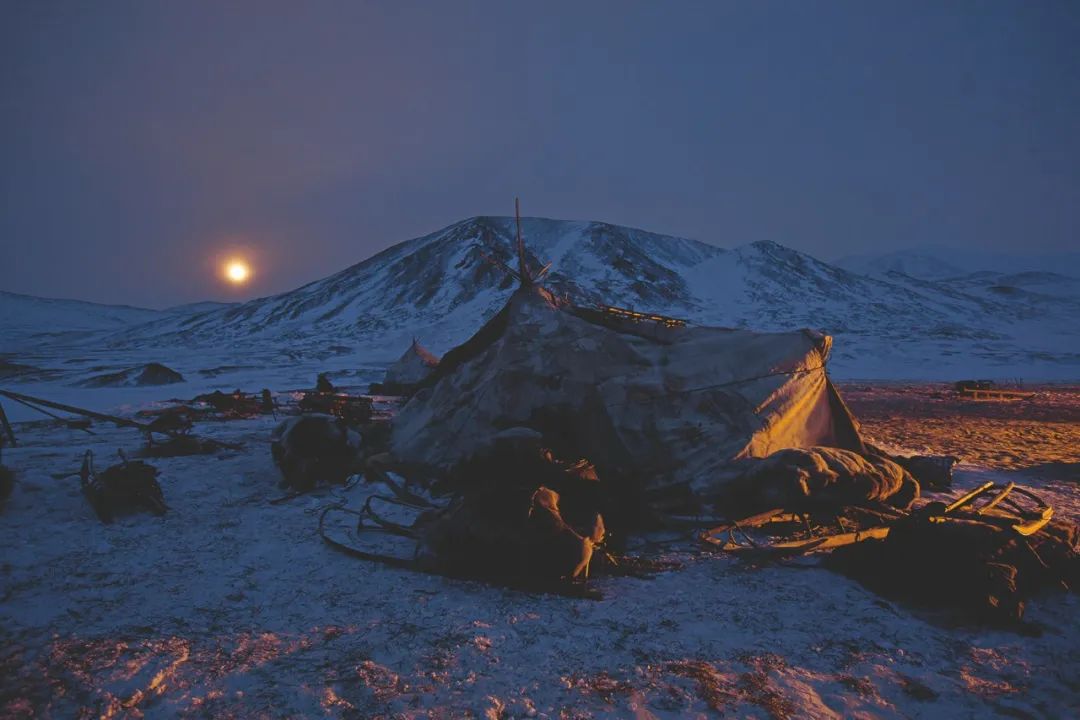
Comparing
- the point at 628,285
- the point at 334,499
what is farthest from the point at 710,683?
the point at 628,285

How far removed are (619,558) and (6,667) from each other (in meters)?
4.86

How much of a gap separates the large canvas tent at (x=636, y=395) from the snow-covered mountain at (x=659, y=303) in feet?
156

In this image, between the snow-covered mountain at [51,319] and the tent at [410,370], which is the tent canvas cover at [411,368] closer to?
the tent at [410,370]

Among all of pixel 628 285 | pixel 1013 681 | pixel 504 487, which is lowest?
pixel 1013 681

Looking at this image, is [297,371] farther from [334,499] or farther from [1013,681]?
[1013,681]

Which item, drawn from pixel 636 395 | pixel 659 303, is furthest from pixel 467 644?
pixel 659 303

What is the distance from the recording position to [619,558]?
6.03m

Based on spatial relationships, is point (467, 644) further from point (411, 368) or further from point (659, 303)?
point (659, 303)

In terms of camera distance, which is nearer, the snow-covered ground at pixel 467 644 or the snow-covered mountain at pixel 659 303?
the snow-covered ground at pixel 467 644

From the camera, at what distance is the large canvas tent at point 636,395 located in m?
7.79

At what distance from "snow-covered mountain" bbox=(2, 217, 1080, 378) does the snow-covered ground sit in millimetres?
51537

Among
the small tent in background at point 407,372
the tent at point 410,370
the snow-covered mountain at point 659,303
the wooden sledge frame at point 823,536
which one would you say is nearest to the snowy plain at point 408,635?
the wooden sledge frame at point 823,536

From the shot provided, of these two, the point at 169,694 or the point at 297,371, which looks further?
the point at 297,371

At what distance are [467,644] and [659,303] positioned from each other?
84568 mm
